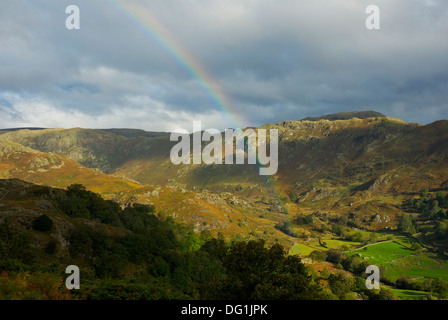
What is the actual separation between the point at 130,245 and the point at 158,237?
50.9ft

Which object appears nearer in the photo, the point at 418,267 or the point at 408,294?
the point at 408,294

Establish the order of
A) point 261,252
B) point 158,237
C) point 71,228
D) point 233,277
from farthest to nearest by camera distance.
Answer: point 158,237, point 71,228, point 261,252, point 233,277

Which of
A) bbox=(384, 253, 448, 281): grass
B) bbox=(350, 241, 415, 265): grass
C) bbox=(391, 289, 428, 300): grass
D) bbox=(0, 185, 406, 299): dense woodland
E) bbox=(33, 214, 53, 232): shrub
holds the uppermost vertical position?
bbox=(33, 214, 53, 232): shrub

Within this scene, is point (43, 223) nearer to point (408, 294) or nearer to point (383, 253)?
point (408, 294)

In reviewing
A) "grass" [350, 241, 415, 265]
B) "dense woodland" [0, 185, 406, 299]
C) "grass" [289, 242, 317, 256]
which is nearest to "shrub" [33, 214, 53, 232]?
"dense woodland" [0, 185, 406, 299]

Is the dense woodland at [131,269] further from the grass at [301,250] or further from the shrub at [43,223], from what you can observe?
the grass at [301,250]

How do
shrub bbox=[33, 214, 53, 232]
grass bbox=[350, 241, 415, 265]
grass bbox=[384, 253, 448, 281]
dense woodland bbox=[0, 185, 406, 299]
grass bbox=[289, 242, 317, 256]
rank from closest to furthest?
1. dense woodland bbox=[0, 185, 406, 299]
2. shrub bbox=[33, 214, 53, 232]
3. grass bbox=[384, 253, 448, 281]
4. grass bbox=[350, 241, 415, 265]
5. grass bbox=[289, 242, 317, 256]

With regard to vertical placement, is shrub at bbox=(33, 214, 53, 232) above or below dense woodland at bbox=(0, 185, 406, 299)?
above

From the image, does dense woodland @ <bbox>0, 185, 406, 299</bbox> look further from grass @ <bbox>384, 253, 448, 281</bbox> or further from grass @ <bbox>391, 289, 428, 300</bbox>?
grass @ <bbox>384, 253, 448, 281</bbox>

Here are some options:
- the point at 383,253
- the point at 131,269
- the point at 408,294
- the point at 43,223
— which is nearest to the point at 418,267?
the point at 383,253

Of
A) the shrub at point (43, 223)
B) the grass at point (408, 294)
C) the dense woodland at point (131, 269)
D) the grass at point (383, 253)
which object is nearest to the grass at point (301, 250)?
the grass at point (383, 253)
